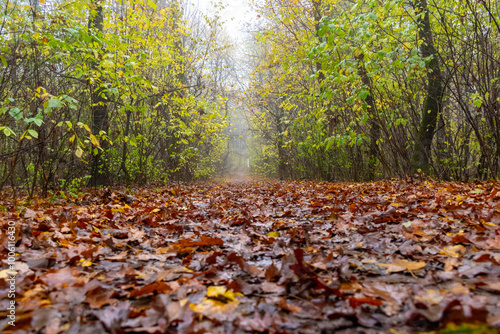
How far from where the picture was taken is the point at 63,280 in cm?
161

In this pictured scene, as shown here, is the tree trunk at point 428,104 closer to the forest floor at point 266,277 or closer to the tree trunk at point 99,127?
the forest floor at point 266,277

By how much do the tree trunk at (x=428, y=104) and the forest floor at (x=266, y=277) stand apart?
4.22 meters

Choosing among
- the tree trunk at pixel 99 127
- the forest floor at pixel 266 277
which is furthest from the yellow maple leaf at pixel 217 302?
the tree trunk at pixel 99 127

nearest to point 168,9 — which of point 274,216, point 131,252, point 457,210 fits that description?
point 274,216

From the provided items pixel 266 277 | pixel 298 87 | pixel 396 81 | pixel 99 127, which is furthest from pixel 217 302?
pixel 298 87

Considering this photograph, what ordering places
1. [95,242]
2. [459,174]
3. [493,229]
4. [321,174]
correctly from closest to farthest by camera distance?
1. [493,229]
2. [95,242]
3. [459,174]
4. [321,174]

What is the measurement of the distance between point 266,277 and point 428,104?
695 cm

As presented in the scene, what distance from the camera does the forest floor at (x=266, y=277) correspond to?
1216mm

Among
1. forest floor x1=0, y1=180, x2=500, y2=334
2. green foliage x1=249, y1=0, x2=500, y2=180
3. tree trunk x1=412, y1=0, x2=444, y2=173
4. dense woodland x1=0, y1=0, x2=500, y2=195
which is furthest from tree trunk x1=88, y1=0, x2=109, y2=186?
tree trunk x1=412, y1=0, x2=444, y2=173

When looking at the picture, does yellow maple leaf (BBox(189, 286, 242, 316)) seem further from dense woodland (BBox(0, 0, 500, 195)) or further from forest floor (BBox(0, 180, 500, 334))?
dense woodland (BBox(0, 0, 500, 195))

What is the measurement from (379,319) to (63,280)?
5.62 ft

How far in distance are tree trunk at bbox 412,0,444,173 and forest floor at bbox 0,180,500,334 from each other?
422 cm

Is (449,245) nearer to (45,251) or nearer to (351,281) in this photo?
(351,281)

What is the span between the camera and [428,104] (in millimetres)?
6723
